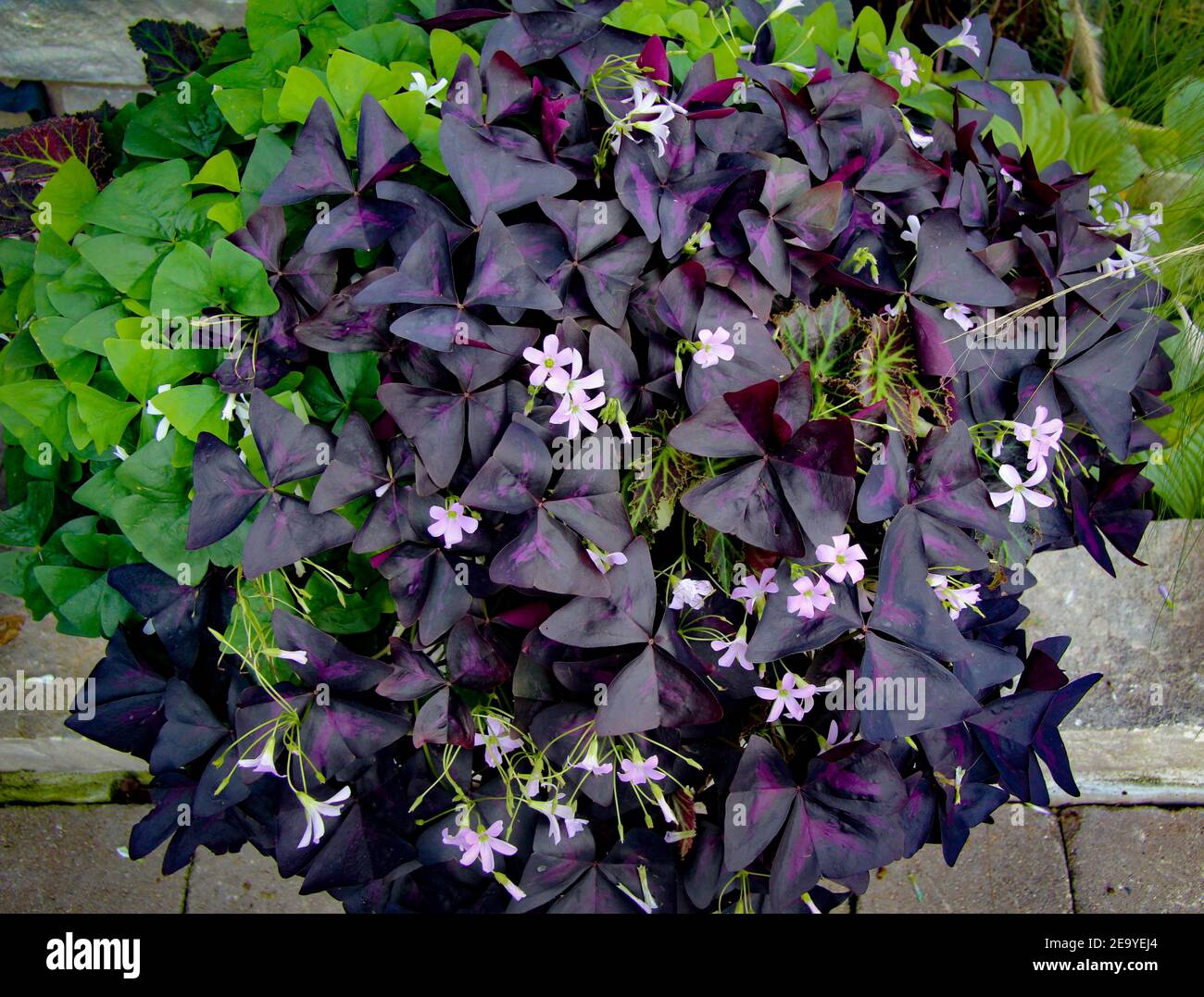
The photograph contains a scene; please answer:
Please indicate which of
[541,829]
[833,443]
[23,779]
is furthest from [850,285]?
[23,779]

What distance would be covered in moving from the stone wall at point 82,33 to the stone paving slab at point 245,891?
1.69 metres

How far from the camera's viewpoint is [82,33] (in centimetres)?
222

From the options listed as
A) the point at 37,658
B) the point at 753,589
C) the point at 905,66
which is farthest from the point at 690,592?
the point at 37,658

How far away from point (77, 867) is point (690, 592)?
1.62 m

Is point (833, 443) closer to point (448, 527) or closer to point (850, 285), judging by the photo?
point (850, 285)

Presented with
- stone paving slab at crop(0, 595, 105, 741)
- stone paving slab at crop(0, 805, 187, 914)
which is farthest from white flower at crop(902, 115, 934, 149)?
stone paving slab at crop(0, 805, 187, 914)

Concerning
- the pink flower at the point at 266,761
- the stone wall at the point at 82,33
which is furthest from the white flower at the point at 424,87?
the stone wall at the point at 82,33

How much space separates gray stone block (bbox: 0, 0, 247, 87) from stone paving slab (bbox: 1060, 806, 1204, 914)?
2.63 meters

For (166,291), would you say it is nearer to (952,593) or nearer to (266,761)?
(266,761)

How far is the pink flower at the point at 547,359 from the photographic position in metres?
1.11

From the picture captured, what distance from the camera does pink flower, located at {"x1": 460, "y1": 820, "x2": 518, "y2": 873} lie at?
126 cm

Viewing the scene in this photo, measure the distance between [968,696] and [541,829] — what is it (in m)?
0.58

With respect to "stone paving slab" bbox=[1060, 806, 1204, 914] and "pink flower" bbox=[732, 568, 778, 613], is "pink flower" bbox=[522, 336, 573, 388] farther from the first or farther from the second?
"stone paving slab" bbox=[1060, 806, 1204, 914]
